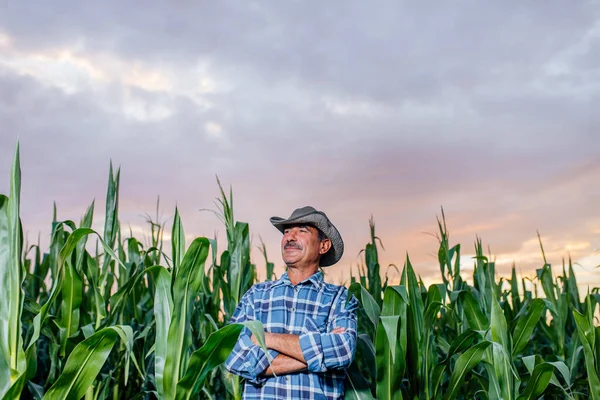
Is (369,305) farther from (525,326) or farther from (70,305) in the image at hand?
(70,305)

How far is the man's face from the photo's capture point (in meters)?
2.69

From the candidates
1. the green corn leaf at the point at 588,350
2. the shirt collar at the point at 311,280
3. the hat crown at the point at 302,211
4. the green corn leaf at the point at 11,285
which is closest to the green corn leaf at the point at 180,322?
the green corn leaf at the point at 11,285

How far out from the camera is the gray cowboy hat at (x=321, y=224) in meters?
2.76

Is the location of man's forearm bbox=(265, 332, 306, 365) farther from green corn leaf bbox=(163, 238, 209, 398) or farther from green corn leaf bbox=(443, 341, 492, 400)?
green corn leaf bbox=(443, 341, 492, 400)

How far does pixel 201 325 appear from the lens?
344 centimetres

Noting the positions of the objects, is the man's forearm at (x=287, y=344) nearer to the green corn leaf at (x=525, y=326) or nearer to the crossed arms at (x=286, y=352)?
the crossed arms at (x=286, y=352)

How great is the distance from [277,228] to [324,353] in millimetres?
822

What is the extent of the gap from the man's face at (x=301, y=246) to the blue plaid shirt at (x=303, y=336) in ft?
0.26

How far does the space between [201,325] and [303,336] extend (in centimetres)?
125

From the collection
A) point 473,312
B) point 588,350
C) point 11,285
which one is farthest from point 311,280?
point 588,350

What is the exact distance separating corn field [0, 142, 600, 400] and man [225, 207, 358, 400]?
21cm

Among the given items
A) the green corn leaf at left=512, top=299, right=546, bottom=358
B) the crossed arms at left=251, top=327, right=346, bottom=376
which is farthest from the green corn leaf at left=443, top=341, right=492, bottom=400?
the crossed arms at left=251, top=327, right=346, bottom=376

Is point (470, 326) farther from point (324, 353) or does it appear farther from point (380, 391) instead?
point (324, 353)

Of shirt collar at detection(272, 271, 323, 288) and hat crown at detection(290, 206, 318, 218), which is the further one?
hat crown at detection(290, 206, 318, 218)
